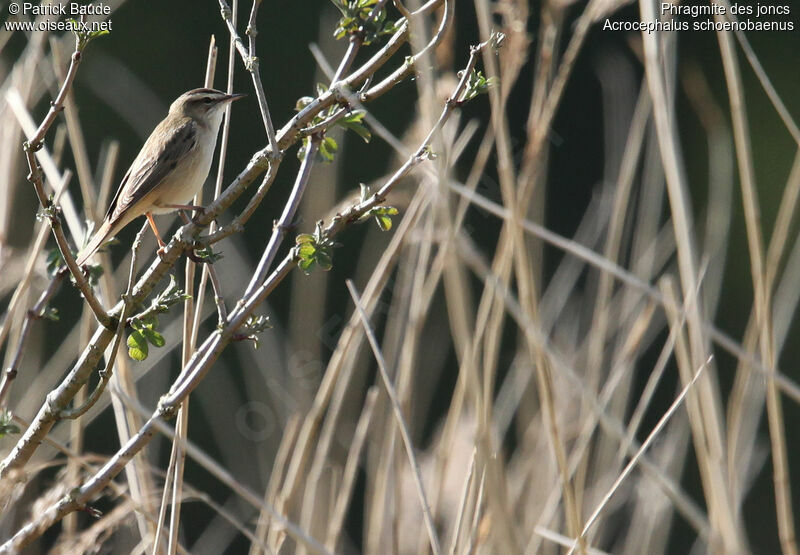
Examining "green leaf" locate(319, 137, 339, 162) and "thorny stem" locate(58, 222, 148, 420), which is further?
"green leaf" locate(319, 137, 339, 162)

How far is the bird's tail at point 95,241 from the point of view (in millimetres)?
1777

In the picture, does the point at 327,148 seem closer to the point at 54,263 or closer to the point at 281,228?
the point at 281,228

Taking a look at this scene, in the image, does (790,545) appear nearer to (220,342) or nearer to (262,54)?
(220,342)

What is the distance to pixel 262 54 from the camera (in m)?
9.71

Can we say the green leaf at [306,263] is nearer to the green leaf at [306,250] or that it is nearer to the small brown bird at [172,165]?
the green leaf at [306,250]

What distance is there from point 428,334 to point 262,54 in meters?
5.19

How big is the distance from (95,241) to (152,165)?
0.65 metres

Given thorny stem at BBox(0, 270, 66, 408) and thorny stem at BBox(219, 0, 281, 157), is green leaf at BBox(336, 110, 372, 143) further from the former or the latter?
thorny stem at BBox(0, 270, 66, 408)

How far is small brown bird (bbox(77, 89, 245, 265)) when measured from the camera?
8.13 feet

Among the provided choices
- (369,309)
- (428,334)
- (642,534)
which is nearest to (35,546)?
(369,309)

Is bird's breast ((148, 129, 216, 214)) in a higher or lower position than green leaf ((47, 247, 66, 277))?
higher

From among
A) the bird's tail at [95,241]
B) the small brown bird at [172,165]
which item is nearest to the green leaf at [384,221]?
the bird's tail at [95,241]

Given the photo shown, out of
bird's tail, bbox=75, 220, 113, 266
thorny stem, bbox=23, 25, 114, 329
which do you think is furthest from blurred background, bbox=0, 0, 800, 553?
thorny stem, bbox=23, 25, 114, 329

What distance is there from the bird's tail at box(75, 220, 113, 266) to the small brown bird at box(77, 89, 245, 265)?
0.45ft
